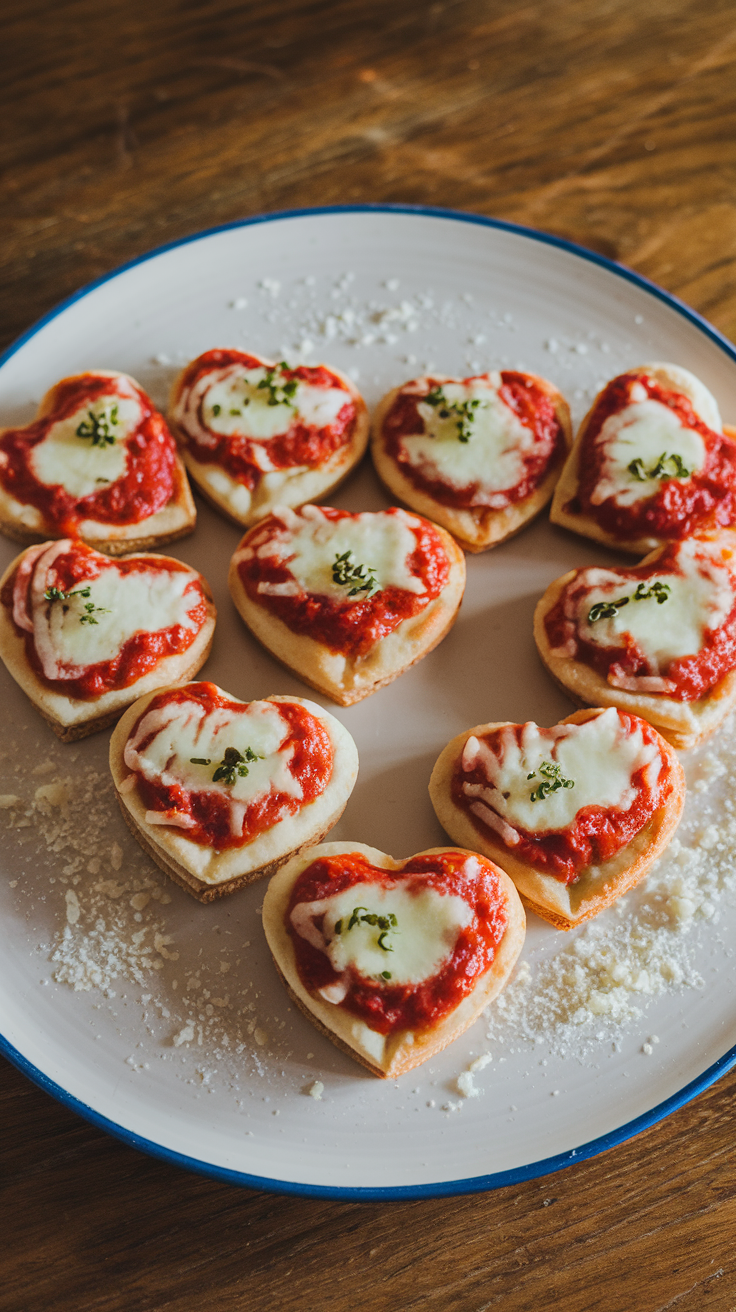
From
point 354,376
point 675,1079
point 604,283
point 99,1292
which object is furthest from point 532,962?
point 604,283

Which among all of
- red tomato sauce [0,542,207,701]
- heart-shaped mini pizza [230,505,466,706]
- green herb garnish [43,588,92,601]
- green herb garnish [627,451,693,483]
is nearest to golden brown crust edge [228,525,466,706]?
heart-shaped mini pizza [230,505,466,706]

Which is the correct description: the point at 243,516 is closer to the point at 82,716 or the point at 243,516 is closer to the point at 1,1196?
the point at 82,716

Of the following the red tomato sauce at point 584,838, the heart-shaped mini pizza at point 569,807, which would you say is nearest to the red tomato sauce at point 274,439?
the heart-shaped mini pizza at point 569,807

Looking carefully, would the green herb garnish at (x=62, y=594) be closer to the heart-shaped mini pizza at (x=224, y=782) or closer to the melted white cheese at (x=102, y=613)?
the melted white cheese at (x=102, y=613)

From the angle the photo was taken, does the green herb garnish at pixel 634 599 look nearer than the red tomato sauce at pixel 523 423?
Yes

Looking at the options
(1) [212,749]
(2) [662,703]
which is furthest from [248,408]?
(2) [662,703]

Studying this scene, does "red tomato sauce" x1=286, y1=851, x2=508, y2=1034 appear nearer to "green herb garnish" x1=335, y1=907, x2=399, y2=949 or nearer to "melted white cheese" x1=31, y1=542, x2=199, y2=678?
"green herb garnish" x1=335, y1=907, x2=399, y2=949
